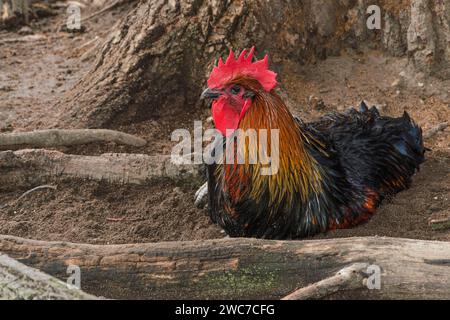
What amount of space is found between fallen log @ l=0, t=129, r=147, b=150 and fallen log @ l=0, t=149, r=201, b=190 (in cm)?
36

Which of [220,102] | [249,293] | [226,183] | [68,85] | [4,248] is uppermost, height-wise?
[68,85]

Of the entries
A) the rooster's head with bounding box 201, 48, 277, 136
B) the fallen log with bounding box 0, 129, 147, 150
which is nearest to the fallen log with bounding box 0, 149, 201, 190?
the fallen log with bounding box 0, 129, 147, 150

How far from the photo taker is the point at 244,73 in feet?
13.5

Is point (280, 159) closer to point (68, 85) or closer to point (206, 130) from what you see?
point (206, 130)

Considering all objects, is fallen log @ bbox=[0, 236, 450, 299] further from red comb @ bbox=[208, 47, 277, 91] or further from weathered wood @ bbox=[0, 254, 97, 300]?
red comb @ bbox=[208, 47, 277, 91]

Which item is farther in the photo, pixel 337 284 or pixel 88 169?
pixel 88 169

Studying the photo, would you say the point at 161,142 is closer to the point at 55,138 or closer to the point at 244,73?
the point at 55,138

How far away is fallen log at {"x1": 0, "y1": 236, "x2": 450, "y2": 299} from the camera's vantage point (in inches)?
138

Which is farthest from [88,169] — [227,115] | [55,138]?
[227,115]

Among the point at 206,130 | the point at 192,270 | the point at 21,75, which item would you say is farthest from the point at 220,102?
the point at 21,75

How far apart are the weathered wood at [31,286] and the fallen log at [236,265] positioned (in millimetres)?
255

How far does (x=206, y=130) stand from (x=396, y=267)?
3.07 meters

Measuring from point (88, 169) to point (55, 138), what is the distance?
2.03ft

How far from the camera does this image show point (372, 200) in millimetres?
4688
